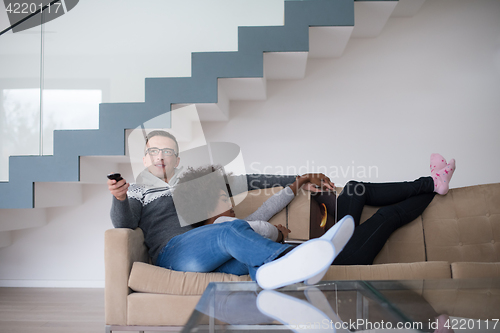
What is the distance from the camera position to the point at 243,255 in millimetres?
1215

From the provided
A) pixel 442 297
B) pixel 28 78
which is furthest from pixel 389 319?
pixel 28 78

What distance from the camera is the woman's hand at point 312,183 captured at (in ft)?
6.88

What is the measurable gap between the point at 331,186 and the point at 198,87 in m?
0.98

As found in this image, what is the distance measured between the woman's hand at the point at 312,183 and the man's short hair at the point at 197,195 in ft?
1.53

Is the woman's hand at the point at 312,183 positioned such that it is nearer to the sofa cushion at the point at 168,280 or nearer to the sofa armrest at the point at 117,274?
the sofa cushion at the point at 168,280

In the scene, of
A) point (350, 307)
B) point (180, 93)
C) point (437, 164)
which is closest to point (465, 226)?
point (437, 164)

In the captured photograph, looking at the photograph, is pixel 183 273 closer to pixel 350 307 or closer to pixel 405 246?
pixel 350 307

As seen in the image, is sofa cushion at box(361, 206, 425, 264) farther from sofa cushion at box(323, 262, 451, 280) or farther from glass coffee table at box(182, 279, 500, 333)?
glass coffee table at box(182, 279, 500, 333)

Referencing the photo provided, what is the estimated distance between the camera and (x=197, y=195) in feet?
5.92

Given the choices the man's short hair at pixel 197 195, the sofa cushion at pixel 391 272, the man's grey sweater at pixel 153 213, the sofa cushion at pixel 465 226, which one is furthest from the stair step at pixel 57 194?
the sofa cushion at pixel 465 226

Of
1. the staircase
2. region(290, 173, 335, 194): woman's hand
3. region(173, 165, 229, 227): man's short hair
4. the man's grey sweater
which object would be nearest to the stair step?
the staircase

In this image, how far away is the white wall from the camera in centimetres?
270

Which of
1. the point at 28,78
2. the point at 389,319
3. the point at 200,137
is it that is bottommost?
the point at 389,319

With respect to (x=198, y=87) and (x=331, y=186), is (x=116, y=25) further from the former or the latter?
(x=331, y=186)
